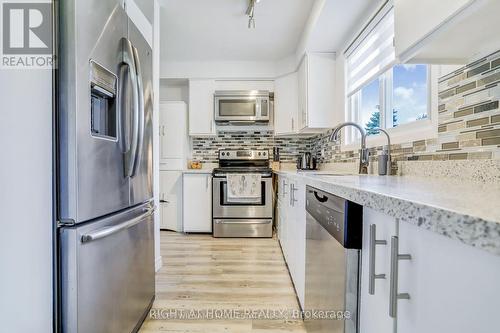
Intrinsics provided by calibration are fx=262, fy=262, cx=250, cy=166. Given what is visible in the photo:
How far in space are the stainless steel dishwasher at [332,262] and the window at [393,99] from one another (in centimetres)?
85

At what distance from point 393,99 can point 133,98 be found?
1.71 m

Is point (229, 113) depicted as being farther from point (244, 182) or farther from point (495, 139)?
point (495, 139)

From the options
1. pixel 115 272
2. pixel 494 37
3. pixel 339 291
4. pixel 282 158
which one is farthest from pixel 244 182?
pixel 494 37

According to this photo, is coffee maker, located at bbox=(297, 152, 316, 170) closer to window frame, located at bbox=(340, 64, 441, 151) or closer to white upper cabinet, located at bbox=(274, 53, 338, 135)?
white upper cabinet, located at bbox=(274, 53, 338, 135)

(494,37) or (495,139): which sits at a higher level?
(494,37)

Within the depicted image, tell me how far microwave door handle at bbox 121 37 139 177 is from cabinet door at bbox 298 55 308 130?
2.12 m

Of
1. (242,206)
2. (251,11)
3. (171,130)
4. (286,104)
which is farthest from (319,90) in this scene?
(171,130)

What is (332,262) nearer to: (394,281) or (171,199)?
(394,281)

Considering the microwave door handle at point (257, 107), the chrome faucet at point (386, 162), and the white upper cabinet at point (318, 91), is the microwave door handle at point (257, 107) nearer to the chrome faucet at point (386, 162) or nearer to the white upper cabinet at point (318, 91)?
the white upper cabinet at point (318, 91)

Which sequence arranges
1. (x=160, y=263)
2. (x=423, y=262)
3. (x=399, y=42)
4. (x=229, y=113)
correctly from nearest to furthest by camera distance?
1. (x=423, y=262)
2. (x=399, y=42)
3. (x=160, y=263)
4. (x=229, y=113)

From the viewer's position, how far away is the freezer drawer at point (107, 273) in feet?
3.06

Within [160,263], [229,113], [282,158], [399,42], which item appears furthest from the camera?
[282,158]

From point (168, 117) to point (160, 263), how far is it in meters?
2.07

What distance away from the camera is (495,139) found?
95 cm
